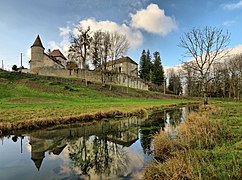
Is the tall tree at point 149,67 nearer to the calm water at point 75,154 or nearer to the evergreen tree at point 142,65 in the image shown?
the evergreen tree at point 142,65

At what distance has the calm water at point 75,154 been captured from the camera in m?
7.26

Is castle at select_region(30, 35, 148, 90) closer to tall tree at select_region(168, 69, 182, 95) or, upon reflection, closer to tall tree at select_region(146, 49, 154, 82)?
tall tree at select_region(146, 49, 154, 82)

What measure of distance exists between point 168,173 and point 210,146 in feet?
9.53

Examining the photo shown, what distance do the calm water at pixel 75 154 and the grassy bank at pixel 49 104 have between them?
5.79 ft

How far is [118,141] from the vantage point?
455 inches

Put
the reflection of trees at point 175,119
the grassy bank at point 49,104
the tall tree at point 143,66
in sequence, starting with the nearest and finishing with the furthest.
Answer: the grassy bank at point 49,104 → the reflection of trees at point 175,119 → the tall tree at point 143,66

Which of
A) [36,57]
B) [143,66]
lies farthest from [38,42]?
[143,66]

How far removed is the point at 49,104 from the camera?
23844 mm

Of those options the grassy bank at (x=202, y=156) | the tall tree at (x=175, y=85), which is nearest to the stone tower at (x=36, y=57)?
the tall tree at (x=175, y=85)

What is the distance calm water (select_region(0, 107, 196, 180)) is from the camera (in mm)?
7262

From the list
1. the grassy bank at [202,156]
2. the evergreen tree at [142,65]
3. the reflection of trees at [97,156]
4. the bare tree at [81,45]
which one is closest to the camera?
the grassy bank at [202,156]

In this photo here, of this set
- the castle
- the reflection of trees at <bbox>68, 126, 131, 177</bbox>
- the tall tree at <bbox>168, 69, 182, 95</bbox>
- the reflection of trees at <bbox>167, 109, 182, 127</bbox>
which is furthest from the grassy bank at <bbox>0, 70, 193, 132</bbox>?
the tall tree at <bbox>168, 69, 182, 95</bbox>

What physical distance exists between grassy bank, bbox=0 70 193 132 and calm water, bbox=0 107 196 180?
1763mm

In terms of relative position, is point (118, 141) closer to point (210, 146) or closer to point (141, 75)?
point (210, 146)
